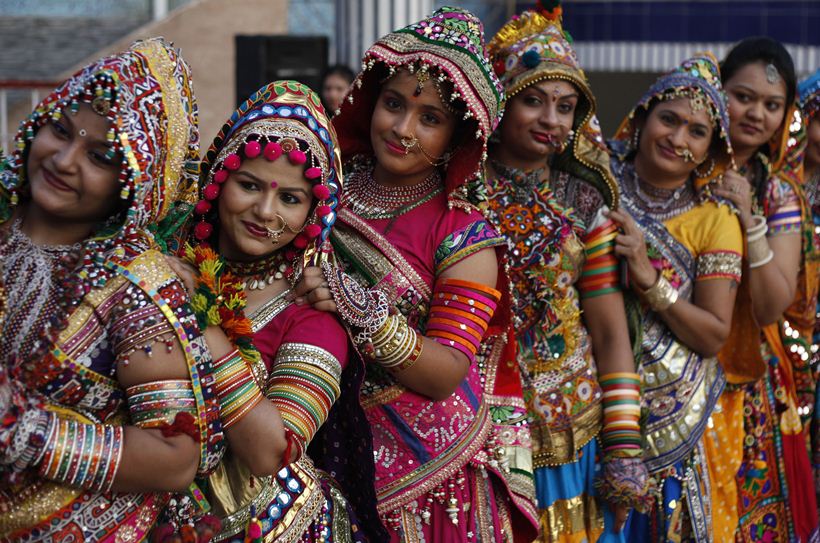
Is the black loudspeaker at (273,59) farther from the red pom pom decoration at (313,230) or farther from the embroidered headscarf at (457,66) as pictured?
the red pom pom decoration at (313,230)

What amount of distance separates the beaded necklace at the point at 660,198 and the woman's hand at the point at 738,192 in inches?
3.9

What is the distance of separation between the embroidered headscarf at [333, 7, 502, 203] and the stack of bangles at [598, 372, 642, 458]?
3.00ft

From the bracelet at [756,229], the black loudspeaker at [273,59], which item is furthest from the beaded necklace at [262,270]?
the black loudspeaker at [273,59]

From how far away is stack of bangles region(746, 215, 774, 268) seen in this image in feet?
12.6

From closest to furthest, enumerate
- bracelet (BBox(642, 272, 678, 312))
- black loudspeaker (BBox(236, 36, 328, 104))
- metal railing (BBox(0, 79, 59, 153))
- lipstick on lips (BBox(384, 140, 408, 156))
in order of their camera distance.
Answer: lipstick on lips (BBox(384, 140, 408, 156)) → bracelet (BBox(642, 272, 678, 312)) → black loudspeaker (BBox(236, 36, 328, 104)) → metal railing (BBox(0, 79, 59, 153))

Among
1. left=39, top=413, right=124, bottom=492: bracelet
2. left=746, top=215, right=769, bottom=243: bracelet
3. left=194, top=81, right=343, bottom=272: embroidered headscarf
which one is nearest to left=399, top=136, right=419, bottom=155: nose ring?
left=194, top=81, right=343, bottom=272: embroidered headscarf

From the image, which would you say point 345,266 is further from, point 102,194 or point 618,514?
point 618,514

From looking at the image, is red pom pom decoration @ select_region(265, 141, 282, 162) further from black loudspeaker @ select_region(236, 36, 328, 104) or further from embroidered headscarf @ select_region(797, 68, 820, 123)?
black loudspeaker @ select_region(236, 36, 328, 104)

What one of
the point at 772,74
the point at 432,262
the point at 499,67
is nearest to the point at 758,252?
the point at 772,74

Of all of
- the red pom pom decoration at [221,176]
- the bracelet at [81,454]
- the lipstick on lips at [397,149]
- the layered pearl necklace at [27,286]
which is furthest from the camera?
the lipstick on lips at [397,149]

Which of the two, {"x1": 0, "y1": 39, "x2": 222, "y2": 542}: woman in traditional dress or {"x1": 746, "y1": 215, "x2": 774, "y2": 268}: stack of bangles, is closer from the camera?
{"x1": 0, "y1": 39, "x2": 222, "y2": 542}: woman in traditional dress

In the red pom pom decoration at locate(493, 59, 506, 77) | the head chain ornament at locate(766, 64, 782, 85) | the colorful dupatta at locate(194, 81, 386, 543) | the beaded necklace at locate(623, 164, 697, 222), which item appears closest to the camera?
the colorful dupatta at locate(194, 81, 386, 543)

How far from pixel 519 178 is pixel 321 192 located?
1.04 metres

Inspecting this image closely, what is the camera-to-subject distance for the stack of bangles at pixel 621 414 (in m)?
3.37
